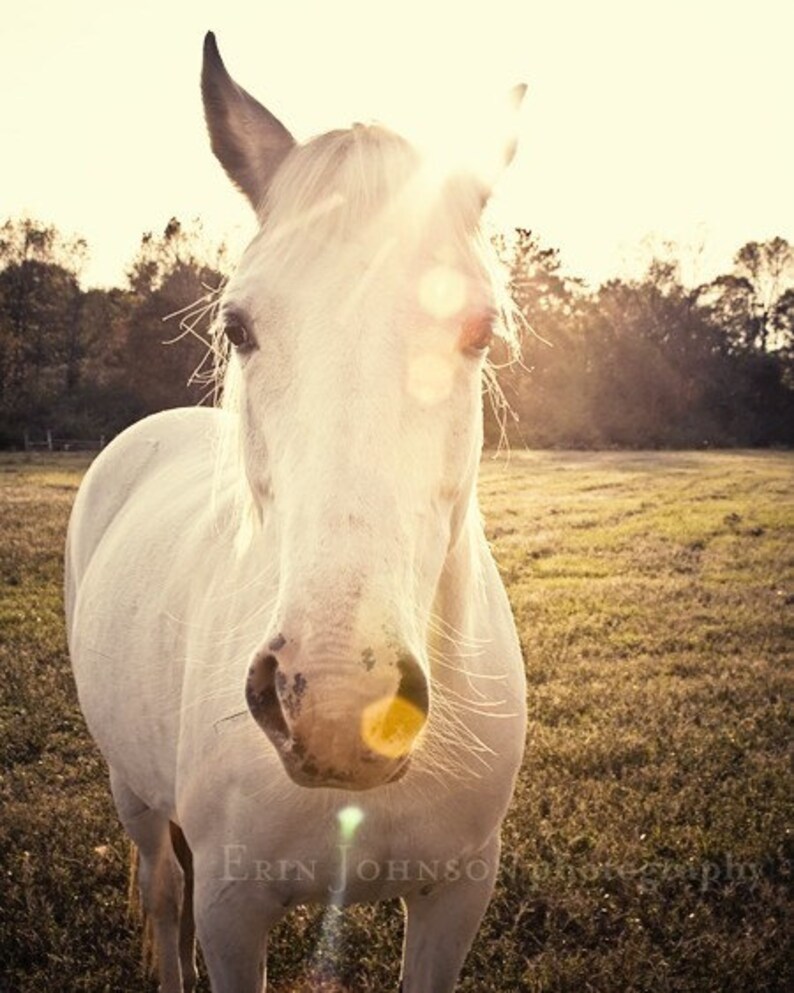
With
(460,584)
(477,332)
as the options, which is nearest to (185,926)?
(460,584)

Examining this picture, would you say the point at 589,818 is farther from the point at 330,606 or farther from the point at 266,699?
the point at 330,606

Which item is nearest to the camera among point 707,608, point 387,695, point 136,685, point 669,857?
point 387,695

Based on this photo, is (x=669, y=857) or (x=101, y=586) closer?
(x=101, y=586)

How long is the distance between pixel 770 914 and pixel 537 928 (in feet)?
3.45

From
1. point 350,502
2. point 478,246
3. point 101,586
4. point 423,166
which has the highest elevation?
point 423,166

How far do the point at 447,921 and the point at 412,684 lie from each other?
144cm

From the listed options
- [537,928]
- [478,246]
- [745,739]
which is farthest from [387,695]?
[745,739]

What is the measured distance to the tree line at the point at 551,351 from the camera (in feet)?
115

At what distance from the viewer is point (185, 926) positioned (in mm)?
3277

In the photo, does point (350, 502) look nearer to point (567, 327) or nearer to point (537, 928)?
point (537, 928)

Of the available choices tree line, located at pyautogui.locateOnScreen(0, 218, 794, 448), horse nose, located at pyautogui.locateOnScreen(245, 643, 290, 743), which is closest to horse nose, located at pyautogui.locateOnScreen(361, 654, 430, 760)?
horse nose, located at pyautogui.locateOnScreen(245, 643, 290, 743)

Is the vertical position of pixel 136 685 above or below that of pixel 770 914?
above

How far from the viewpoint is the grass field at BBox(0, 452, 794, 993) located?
124 inches

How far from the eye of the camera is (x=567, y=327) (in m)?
46.7
